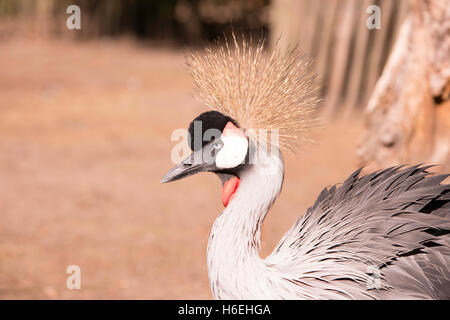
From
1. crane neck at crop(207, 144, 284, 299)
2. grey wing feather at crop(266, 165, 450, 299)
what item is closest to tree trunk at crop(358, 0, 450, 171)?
grey wing feather at crop(266, 165, 450, 299)

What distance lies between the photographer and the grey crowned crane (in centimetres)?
170

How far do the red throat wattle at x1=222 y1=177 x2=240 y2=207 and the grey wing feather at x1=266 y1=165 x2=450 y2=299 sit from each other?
233 mm

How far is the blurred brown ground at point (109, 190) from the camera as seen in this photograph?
10.2ft

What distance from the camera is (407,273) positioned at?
5.74 feet

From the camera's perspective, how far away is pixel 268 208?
1.74 meters

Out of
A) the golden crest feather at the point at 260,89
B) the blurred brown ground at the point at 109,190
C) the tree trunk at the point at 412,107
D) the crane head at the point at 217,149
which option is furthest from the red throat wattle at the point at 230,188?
the tree trunk at the point at 412,107

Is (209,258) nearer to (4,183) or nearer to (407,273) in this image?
(407,273)

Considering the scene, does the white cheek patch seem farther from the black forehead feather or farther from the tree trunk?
the tree trunk

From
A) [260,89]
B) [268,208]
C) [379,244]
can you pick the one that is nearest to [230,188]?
[268,208]

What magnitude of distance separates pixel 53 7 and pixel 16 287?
738 centimetres

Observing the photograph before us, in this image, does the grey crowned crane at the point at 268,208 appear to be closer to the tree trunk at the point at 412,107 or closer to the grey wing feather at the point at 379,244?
the grey wing feather at the point at 379,244

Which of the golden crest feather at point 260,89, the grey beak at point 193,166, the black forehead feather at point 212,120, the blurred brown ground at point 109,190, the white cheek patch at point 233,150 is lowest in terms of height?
the blurred brown ground at point 109,190

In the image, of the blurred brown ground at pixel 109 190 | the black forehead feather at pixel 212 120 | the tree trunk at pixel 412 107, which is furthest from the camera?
the blurred brown ground at pixel 109 190

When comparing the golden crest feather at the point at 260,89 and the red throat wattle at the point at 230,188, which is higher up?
the golden crest feather at the point at 260,89
